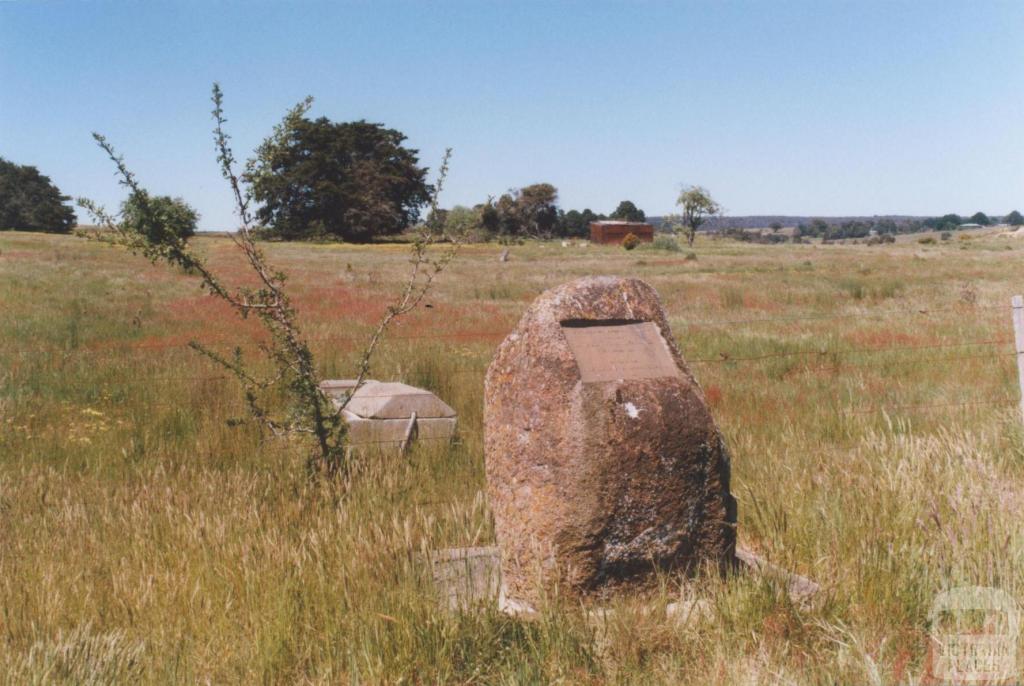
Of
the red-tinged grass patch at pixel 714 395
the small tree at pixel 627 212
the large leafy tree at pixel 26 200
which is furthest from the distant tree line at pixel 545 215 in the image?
the red-tinged grass patch at pixel 714 395

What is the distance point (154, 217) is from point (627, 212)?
4505 inches

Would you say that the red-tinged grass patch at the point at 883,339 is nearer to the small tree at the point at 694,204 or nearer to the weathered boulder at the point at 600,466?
the weathered boulder at the point at 600,466

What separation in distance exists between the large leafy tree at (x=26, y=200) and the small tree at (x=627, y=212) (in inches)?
2694

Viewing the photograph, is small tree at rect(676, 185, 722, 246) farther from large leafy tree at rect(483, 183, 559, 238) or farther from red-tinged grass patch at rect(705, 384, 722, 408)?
red-tinged grass patch at rect(705, 384, 722, 408)

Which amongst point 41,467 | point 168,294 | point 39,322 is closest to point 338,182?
point 168,294

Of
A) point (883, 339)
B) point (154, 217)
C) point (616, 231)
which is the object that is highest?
point (154, 217)

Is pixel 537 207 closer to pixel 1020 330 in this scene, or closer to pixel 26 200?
pixel 26 200

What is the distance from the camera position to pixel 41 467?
6.27 metres

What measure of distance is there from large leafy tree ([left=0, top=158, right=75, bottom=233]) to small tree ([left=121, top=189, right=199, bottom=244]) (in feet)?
254

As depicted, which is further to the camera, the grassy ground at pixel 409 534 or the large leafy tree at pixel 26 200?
the large leafy tree at pixel 26 200

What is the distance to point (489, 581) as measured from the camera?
3979mm

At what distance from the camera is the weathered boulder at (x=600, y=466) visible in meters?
4.02

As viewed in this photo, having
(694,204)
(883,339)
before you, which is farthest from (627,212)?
(883,339)

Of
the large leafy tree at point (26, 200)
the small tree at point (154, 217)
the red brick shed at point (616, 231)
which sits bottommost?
the red brick shed at point (616, 231)
